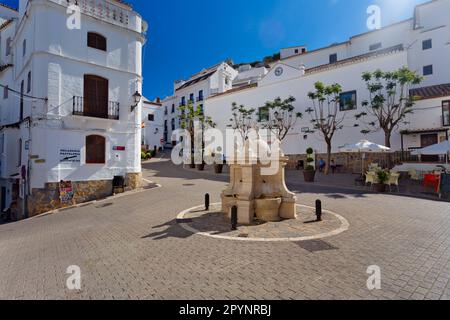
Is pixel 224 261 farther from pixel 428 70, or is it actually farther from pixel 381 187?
pixel 428 70

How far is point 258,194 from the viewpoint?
7605mm

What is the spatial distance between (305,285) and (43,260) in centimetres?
557

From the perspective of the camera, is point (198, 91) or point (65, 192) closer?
point (65, 192)

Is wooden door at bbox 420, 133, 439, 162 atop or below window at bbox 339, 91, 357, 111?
below

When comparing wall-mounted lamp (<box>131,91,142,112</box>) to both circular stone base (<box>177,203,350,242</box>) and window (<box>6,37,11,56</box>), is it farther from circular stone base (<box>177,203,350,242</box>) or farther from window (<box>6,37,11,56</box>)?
window (<box>6,37,11,56</box>)

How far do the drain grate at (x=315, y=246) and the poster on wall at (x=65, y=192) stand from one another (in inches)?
463

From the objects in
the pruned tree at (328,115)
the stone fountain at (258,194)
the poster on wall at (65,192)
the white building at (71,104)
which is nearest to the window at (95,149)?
the white building at (71,104)

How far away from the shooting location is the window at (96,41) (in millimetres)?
12867

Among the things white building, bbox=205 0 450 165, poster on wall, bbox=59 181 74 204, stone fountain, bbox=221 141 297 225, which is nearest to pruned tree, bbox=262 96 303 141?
white building, bbox=205 0 450 165

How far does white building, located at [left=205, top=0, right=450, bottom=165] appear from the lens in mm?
18344

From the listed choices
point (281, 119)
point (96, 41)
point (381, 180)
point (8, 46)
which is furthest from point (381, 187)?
point (8, 46)

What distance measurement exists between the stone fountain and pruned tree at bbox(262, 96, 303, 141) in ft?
54.9

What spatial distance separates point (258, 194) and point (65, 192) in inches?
402
